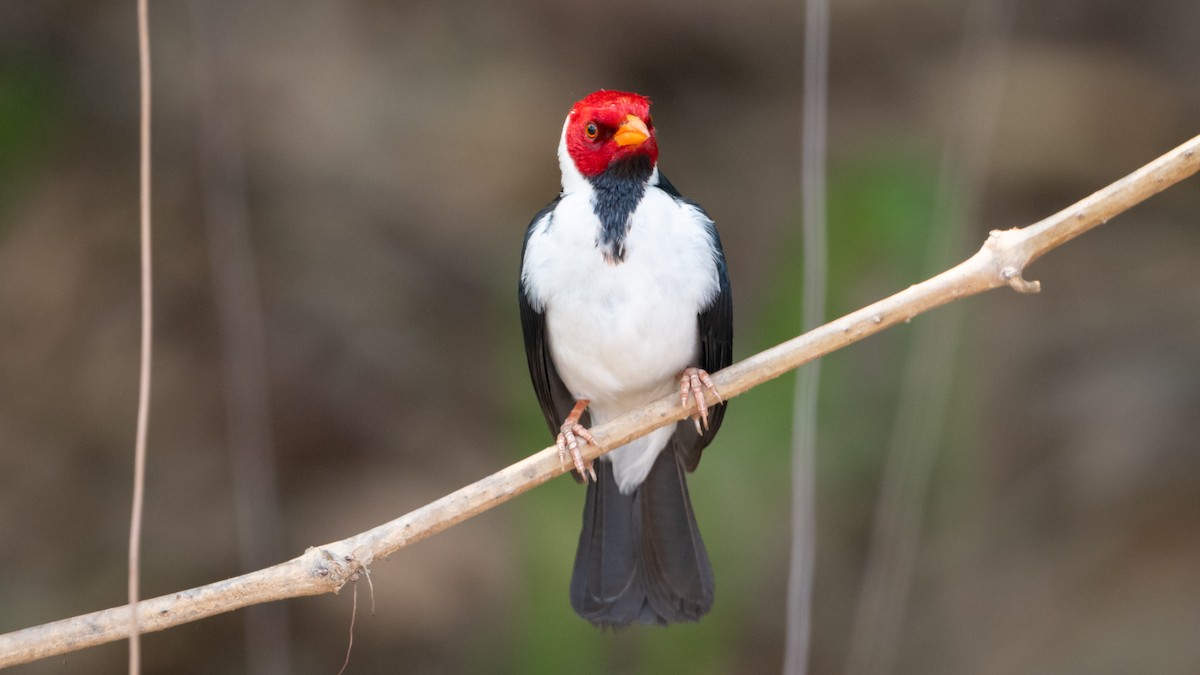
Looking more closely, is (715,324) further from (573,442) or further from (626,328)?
(573,442)

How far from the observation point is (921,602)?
12.9 feet

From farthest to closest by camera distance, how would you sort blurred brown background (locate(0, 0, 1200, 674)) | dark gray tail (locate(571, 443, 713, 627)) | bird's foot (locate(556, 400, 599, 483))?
blurred brown background (locate(0, 0, 1200, 674)), dark gray tail (locate(571, 443, 713, 627)), bird's foot (locate(556, 400, 599, 483))

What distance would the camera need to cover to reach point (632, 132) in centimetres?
243

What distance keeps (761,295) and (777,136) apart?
0.68 metres

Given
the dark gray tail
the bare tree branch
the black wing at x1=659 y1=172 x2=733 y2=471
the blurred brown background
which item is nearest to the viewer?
the bare tree branch

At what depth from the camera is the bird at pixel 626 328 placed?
2.46 metres

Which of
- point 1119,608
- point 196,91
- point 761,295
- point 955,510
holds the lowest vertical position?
point 1119,608

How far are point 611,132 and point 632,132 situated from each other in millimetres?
75

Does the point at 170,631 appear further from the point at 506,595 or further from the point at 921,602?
the point at 921,602

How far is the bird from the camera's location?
2.46 m

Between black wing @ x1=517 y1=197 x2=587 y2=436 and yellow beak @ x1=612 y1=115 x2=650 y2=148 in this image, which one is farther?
black wing @ x1=517 y1=197 x2=587 y2=436

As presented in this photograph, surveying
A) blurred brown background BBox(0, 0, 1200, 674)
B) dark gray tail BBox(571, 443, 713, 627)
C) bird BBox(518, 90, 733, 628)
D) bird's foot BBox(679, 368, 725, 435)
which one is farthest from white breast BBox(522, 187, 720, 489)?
blurred brown background BBox(0, 0, 1200, 674)

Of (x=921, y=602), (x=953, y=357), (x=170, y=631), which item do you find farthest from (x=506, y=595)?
(x=953, y=357)

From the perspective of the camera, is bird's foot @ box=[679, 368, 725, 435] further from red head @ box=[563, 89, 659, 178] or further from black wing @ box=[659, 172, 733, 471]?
red head @ box=[563, 89, 659, 178]
